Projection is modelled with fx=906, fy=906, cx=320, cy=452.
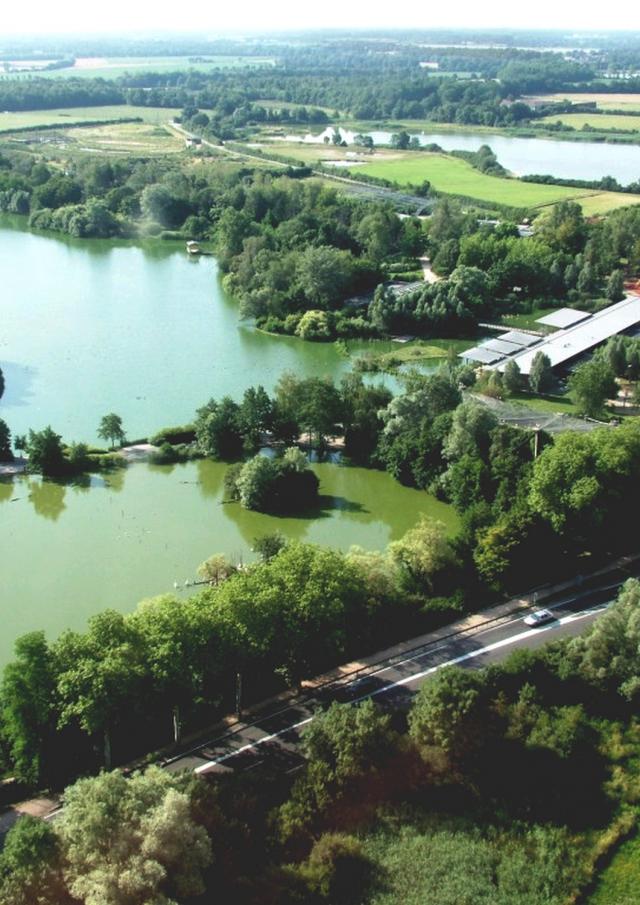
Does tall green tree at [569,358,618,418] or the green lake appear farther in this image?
tall green tree at [569,358,618,418]

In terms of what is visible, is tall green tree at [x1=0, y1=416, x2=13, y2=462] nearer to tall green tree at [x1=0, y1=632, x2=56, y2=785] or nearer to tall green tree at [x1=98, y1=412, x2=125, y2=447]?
tall green tree at [x1=98, y1=412, x2=125, y2=447]

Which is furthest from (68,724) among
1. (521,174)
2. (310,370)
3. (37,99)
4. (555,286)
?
(37,99)

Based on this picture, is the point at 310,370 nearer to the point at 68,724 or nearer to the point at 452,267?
the point at 452,267

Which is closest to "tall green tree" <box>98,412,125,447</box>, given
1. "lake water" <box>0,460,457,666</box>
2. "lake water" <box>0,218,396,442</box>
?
"lake water" <box>0,218,396,442</box>

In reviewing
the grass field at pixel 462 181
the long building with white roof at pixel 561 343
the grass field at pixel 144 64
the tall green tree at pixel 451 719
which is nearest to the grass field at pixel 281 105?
the grass field at pixel 462 181

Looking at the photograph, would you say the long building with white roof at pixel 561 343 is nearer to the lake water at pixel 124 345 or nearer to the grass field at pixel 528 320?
the grass field at pixel 528 320
